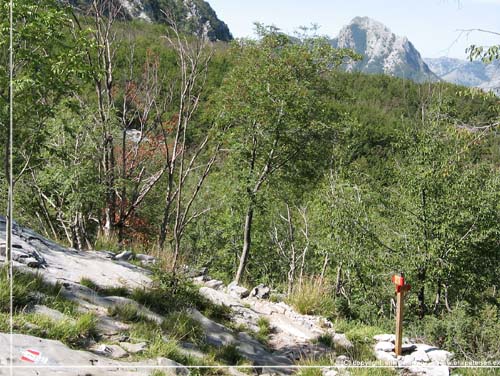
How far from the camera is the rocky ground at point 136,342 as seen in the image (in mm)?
3576

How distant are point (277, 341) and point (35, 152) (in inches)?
165

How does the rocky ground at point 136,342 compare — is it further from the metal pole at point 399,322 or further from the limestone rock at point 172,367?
the metal pole at point 399,322

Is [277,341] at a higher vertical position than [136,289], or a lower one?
lower

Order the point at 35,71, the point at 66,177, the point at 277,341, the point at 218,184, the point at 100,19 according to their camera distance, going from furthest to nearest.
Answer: the point at 218,184 < the point at 100,19 < the point at 66,177 < the point at 277,341 < the point at 35,71

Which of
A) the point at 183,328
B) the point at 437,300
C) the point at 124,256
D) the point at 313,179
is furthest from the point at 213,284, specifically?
the point at 313,179

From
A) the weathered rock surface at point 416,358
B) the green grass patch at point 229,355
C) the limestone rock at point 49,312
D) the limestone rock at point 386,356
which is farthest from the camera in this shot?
the limestone rock at point 386,356

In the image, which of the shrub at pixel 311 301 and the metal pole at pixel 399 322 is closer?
the metal pole at pixel 399 322

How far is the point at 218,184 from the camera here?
14.0 metres

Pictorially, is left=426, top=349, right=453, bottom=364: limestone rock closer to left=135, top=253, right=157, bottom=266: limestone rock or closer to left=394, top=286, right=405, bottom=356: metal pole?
left=394, top=286, right=405, bottom=356: metal pole

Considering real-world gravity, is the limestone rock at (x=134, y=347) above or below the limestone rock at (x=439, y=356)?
above

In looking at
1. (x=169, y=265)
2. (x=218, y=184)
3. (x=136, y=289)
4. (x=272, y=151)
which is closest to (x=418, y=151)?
(x=272, y=151)

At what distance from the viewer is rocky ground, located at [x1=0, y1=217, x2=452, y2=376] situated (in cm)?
358

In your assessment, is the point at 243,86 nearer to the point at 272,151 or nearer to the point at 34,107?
the point at 272,151

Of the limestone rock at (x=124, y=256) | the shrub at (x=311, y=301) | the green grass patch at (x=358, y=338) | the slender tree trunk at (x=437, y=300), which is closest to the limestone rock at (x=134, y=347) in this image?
the green grass patch at (x=358, y=338)
